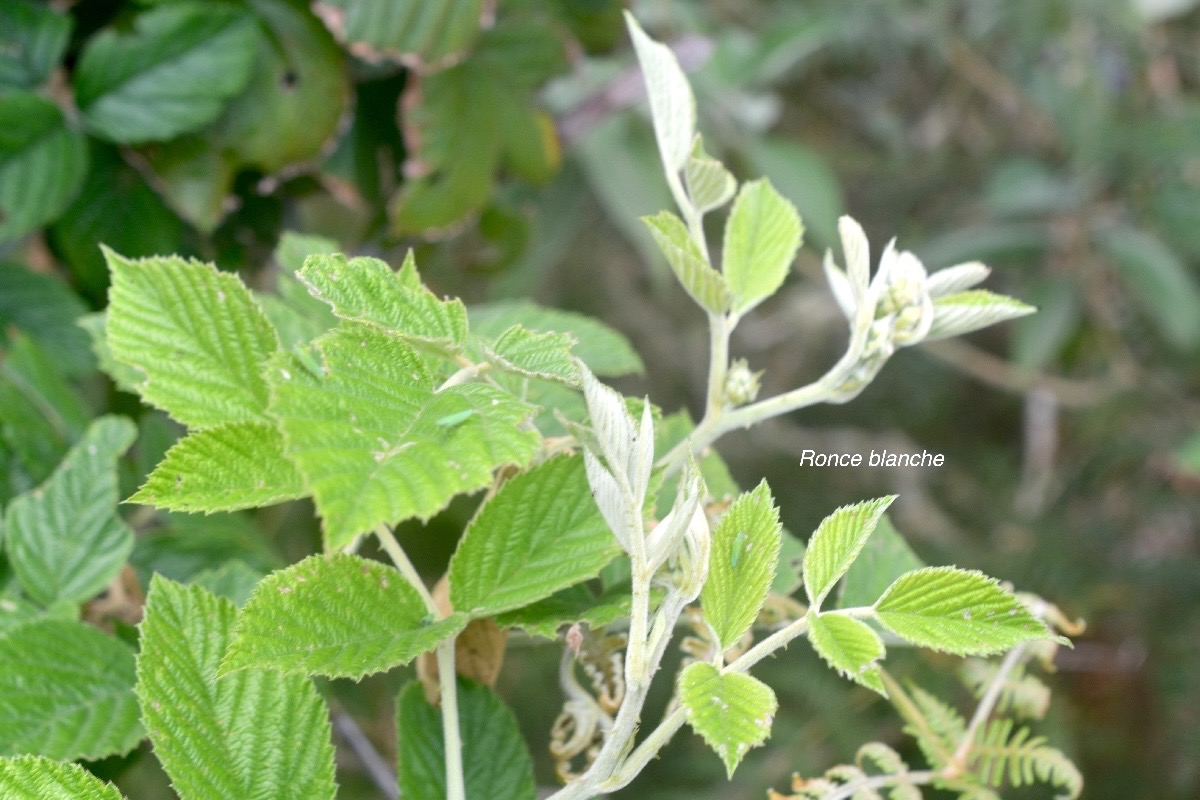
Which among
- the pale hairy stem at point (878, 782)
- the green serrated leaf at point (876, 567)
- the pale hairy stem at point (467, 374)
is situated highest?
the pale hairy stem at point (467, 374)

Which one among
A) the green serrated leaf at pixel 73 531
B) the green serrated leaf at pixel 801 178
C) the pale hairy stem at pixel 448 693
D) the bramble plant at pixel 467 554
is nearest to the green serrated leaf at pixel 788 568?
the bramble plant at pixel 467 554

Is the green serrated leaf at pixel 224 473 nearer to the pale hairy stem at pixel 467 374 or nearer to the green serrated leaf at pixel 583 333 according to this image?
the pale hairy stem at pixel 467 374

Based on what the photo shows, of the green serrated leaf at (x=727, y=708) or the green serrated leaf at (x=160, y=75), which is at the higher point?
the green serrated leaf at (x=160, y=75)

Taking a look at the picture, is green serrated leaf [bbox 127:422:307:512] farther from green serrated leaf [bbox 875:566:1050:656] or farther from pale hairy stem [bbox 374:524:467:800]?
green serrated leaf [bbox 875:566:1050:656]

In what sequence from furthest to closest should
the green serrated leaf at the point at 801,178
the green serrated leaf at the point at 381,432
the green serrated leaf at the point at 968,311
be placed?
the green serrated leaf at the point at 801,178
the green serrated leaf at the point at 968,311
the green serrated leaf at the point at 381,432

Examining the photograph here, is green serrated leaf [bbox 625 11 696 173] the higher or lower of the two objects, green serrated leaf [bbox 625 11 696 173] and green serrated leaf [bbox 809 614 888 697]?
the higher

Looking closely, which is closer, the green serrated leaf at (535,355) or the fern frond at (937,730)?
the green serrated leaf at (535,355)

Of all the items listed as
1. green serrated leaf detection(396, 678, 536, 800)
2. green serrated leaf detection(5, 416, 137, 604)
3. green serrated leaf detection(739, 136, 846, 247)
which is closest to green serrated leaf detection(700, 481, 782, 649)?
green serrated leaf detection(396, 678, 536, 800)

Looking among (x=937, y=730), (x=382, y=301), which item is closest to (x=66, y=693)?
(x=382, y=301)
